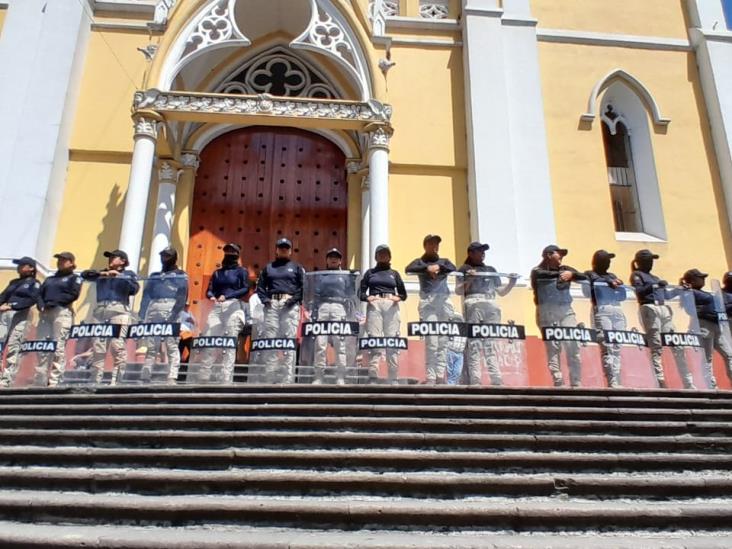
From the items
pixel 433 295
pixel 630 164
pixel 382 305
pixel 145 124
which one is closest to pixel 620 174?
pixel 630 164

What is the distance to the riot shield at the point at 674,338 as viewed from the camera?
6684mm

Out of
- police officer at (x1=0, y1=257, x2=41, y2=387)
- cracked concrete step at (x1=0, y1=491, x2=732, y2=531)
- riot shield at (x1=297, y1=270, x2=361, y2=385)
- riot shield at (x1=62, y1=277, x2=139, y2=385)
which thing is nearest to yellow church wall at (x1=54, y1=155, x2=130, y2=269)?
police officer at (x1=0, y1=257, x2=41, y2=387)

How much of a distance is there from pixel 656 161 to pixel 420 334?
24.9ft

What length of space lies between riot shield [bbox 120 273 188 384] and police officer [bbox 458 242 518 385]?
3.45 metres

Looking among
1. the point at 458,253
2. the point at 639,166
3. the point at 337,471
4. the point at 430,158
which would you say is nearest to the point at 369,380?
the point at 337,471

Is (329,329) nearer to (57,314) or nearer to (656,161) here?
(57,314)

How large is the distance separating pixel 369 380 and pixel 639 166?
851 centimetres

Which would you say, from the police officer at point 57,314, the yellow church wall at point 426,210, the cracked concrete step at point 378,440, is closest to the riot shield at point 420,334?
the cracked concrete step at point 378,440

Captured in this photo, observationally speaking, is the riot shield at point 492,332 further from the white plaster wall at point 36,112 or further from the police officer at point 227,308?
the white plaster wall at point 36,112

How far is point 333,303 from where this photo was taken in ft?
22.4

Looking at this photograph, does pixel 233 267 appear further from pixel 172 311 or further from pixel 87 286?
pixel 87 286

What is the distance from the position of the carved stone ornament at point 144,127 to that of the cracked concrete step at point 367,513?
6.81 m

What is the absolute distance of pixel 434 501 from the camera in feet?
13.0

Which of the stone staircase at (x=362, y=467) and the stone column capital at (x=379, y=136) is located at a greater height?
the stone column capital at (x=379, y=136)
